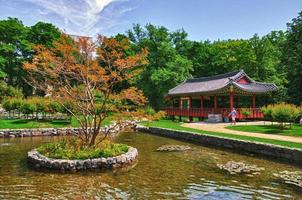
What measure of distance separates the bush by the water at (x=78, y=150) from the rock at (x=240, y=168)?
4.76 metres

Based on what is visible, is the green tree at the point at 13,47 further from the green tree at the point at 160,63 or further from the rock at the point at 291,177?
the rock at the point at 291,177

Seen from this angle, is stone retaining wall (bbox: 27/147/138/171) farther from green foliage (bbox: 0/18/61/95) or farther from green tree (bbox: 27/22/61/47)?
green tree (bbox: 27/22/61/47)

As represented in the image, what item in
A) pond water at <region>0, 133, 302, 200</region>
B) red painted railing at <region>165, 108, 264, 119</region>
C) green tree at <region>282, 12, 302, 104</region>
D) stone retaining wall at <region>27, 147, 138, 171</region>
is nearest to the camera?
pond water at <region>0, 133, 302, 200</region>

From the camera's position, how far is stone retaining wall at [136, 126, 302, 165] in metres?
14.5

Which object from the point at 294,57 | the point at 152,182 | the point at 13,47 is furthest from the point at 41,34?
the point at 152,182

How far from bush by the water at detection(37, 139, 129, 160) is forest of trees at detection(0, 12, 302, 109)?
28.2 metres

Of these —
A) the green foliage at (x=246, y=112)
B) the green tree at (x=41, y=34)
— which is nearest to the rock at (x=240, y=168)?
the green foliage at (x=246, y=112)

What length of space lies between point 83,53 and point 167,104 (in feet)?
105

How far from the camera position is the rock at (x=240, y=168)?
492 inches

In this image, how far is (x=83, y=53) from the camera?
1645 centimetres

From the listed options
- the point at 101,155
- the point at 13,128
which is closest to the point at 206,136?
the point at 101,155

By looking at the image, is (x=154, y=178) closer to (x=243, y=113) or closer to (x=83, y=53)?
(x=83, y=53)

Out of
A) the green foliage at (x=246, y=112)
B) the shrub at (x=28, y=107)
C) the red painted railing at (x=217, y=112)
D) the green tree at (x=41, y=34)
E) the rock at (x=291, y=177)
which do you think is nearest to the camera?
the rock at (x=291, y=177)

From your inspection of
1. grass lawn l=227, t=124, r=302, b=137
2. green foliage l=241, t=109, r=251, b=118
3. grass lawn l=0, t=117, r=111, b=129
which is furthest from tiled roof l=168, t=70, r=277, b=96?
grass lawn l=0, t=117, r=111, b=129
